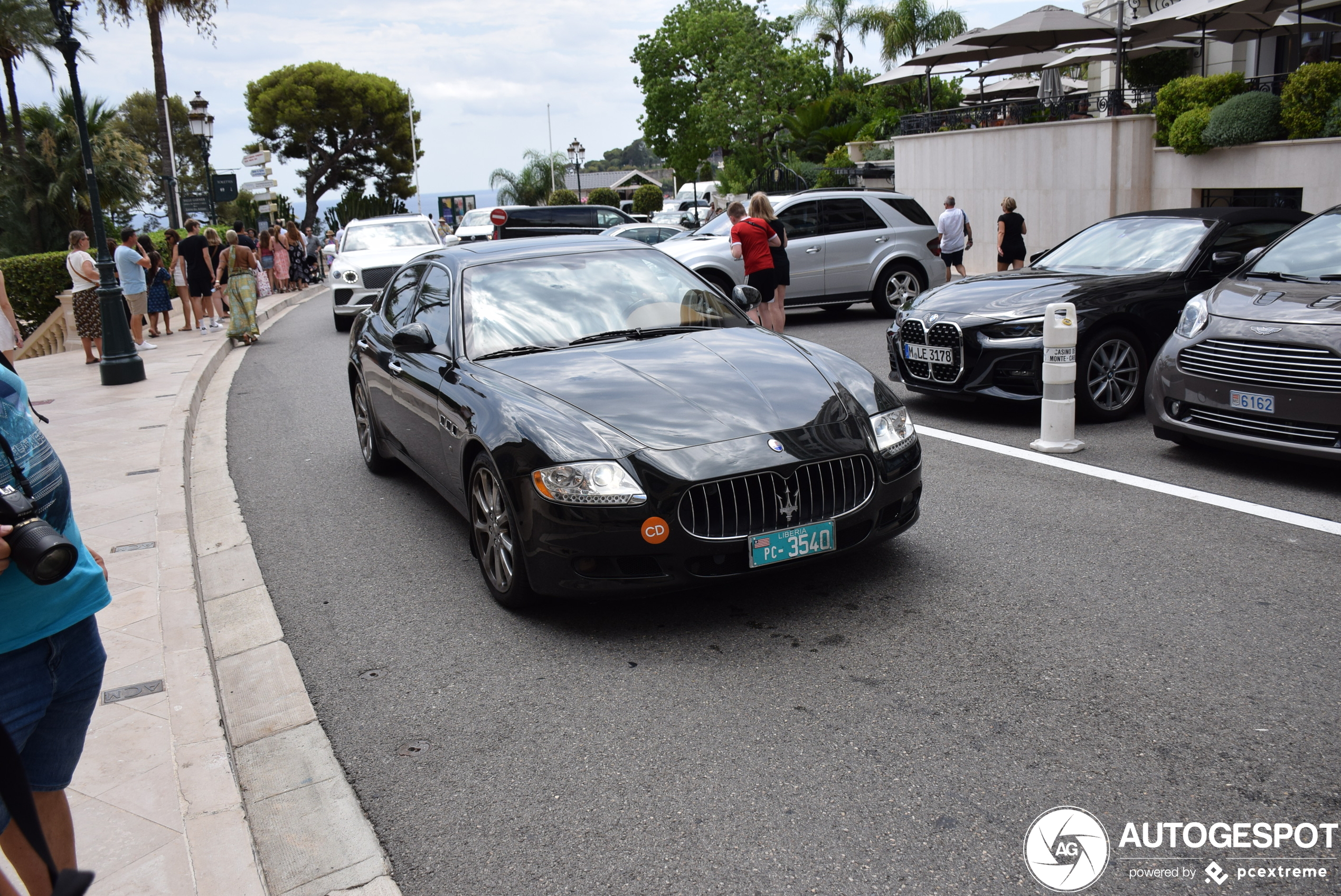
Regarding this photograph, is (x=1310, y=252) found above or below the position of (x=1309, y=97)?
below

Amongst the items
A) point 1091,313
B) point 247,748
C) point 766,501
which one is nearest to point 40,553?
Result: point 247,748

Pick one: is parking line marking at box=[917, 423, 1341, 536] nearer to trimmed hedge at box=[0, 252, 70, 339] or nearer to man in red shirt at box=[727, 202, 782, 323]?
man in red shirt at box=[727, 202, 782, 323]

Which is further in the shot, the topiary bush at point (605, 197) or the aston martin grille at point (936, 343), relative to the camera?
the topiary bush at point (605, 197)

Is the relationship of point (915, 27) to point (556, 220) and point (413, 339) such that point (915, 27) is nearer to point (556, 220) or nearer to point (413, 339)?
point (556, 220)

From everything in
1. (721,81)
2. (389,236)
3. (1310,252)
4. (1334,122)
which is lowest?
(1310,252)

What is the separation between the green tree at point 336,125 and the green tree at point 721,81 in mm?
17021

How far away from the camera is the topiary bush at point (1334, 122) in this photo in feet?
51.8

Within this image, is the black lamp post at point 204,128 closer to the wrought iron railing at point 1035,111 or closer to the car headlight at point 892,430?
the wrought iron railing at point 1035,111

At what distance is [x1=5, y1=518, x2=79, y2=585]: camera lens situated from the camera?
84.4 inches

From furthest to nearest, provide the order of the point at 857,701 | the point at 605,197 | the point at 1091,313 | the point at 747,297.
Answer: the point at 605,197 → the point at 1091,313 → the point at 747,297 → the point at 857,701

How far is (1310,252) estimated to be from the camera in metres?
7.06

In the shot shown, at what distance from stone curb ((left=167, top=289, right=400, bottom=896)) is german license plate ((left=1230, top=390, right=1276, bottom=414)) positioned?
210 inches

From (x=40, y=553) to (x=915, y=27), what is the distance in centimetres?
4979

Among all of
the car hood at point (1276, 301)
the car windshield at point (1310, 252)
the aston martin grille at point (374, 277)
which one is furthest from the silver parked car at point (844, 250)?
the car hood at point (1276, 301)
